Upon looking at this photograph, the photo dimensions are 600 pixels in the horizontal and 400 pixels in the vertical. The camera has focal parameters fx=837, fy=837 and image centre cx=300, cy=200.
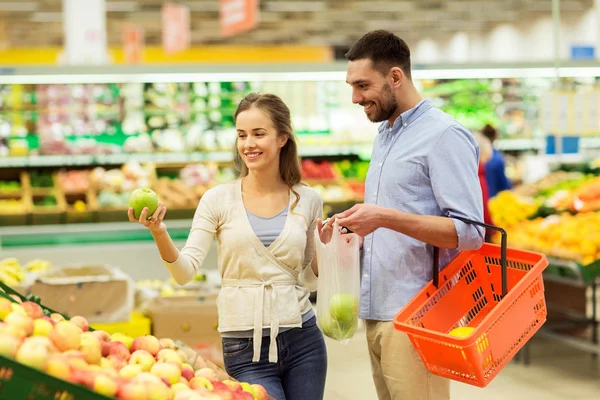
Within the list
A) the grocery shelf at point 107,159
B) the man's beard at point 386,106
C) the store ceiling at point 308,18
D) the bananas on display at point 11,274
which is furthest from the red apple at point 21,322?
the store ceiling at point 308,18

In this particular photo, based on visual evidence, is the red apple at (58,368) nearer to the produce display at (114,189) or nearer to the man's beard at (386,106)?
the man's beard at (386,106)

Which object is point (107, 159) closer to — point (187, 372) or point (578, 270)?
point (578, 270)

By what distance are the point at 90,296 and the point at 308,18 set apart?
17.4 meters

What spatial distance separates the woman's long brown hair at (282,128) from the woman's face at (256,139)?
0.02 m

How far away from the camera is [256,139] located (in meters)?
2.73

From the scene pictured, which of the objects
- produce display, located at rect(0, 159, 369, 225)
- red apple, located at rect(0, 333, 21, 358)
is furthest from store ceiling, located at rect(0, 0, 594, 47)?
red apple, located at rect(0, 333, 21, 358)

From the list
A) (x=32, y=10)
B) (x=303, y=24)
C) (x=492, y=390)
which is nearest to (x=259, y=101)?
(x=492, y=390)

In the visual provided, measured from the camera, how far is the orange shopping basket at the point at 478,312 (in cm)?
219

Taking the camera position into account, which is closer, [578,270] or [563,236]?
[578,270]

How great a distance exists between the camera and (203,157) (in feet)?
27.7

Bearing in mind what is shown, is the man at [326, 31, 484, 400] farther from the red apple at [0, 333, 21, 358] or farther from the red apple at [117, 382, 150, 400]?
the red apple at [0, 333, 21, 358]

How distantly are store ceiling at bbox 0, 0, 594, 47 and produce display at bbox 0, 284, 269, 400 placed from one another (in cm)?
1627

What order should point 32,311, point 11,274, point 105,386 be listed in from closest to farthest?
point 105,386 < point 32,311 < point 11,274

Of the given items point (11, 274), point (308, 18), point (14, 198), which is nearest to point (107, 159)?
point (14, 198)
